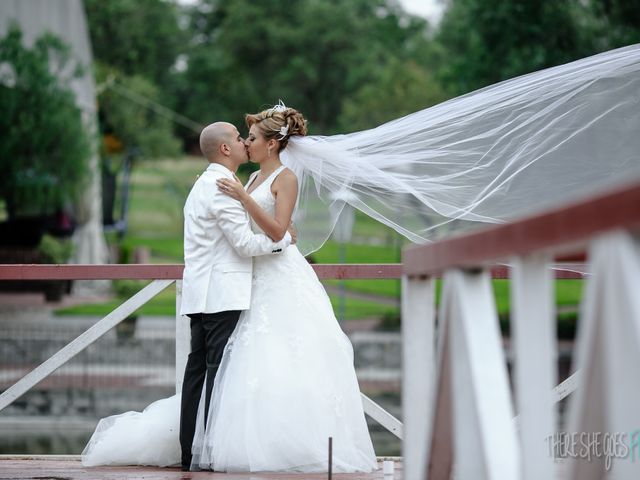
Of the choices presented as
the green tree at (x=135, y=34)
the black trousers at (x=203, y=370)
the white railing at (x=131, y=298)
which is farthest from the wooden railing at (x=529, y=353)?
the green tree at (x=135, y=34)

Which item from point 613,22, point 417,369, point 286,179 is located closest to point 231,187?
point 286,179

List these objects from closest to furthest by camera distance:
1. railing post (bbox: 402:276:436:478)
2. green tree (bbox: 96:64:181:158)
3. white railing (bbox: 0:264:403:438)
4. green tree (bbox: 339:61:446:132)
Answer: railing post (bbox: 402:276:436:478), white railing (bbox: 0:264:403:438), green tree (bbox: 339:61:446:132), green tree (bbox: 96:64:181:158)

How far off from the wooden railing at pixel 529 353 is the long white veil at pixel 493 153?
2026 mm

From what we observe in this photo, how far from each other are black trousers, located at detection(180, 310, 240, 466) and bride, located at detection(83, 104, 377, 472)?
0.04 metres

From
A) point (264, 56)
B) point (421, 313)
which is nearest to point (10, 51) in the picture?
point (421, 313)

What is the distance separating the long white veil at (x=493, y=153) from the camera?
4500 millimetres

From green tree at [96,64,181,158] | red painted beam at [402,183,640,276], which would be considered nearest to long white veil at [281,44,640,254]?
red painted beam at [402,183,640,276]

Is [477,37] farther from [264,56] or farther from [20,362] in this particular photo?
[264,56]

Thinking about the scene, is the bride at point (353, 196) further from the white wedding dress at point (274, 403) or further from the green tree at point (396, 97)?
the green tree at point (396, 97)

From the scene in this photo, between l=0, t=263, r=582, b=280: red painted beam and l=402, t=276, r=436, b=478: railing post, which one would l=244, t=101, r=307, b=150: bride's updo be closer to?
l=0, t=263, r=582, b=280: red painted beam

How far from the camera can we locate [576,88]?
14.9ft

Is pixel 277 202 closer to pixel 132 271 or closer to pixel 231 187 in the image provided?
pixel 231 187

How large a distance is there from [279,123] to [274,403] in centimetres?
122

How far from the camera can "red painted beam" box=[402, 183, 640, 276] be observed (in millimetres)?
1433
